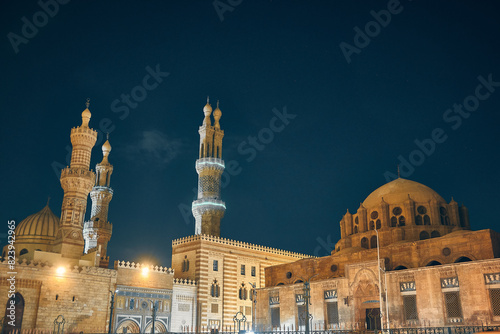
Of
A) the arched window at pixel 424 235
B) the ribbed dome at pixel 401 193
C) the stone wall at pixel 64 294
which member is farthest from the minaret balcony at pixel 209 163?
the arched window at pixel 424 235

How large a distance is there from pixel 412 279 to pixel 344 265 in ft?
22.2

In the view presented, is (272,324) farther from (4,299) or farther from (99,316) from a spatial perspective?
(4,299)

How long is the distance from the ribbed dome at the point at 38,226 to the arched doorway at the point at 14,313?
12.2 m

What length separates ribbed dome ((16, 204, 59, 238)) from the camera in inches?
1746

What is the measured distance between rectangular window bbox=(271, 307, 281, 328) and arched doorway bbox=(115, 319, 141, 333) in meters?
12.4

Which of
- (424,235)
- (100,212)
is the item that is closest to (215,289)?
(100,212)

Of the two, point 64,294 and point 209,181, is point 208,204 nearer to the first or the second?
point 209,181

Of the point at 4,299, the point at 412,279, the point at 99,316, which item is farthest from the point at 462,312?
the point at 4,299

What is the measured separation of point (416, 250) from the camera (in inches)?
1414

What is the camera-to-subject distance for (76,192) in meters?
40.7

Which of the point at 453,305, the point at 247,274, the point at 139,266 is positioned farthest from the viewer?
the point at 247,274

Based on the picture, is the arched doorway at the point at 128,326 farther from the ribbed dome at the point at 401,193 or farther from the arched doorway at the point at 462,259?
the arched doorway at the point at 462,259

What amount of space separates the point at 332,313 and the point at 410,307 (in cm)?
722

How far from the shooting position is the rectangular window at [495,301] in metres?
29.2
